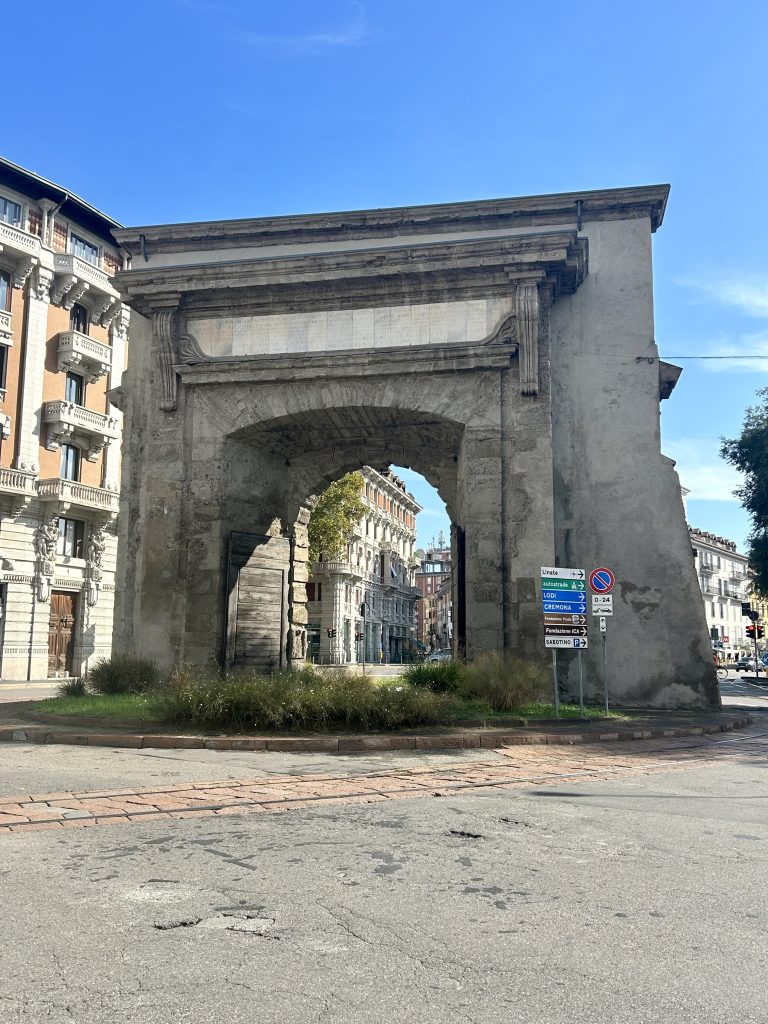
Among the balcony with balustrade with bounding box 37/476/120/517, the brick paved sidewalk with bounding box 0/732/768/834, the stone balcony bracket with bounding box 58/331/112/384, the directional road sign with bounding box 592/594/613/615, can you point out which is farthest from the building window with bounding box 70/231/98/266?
the brick paved sidewalk with bounding box 0/732/768/834

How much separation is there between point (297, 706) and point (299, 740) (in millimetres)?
826

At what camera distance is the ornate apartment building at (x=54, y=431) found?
105 ft

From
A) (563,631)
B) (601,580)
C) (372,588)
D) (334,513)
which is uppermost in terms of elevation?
(334,513)

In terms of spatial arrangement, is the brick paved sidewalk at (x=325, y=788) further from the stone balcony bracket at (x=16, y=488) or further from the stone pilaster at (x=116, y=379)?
the stone pilaster at (x=116, y=379)

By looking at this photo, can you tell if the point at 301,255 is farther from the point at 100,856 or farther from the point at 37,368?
the point at 37,368

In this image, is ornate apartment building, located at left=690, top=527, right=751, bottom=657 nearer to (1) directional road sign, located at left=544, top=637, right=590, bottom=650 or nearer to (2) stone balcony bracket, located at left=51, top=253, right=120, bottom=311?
(2) stone balcony bracket, located at left=51, top=253, right=120, bottom=311

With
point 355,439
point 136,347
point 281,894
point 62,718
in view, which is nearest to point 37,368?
point 136,347

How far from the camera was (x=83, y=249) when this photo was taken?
36.3 metres

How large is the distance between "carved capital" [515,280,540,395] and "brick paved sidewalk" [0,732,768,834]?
309 inches

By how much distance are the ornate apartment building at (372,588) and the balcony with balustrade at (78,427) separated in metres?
18.8

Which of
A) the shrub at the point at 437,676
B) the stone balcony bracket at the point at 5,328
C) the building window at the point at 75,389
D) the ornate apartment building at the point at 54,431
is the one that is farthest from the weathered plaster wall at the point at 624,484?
the building window at the point at 75,389

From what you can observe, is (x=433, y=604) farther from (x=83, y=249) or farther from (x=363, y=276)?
(x=363, y=276)

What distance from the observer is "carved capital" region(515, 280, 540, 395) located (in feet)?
54.4

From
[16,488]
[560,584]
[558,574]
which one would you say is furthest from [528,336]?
[16,488]
